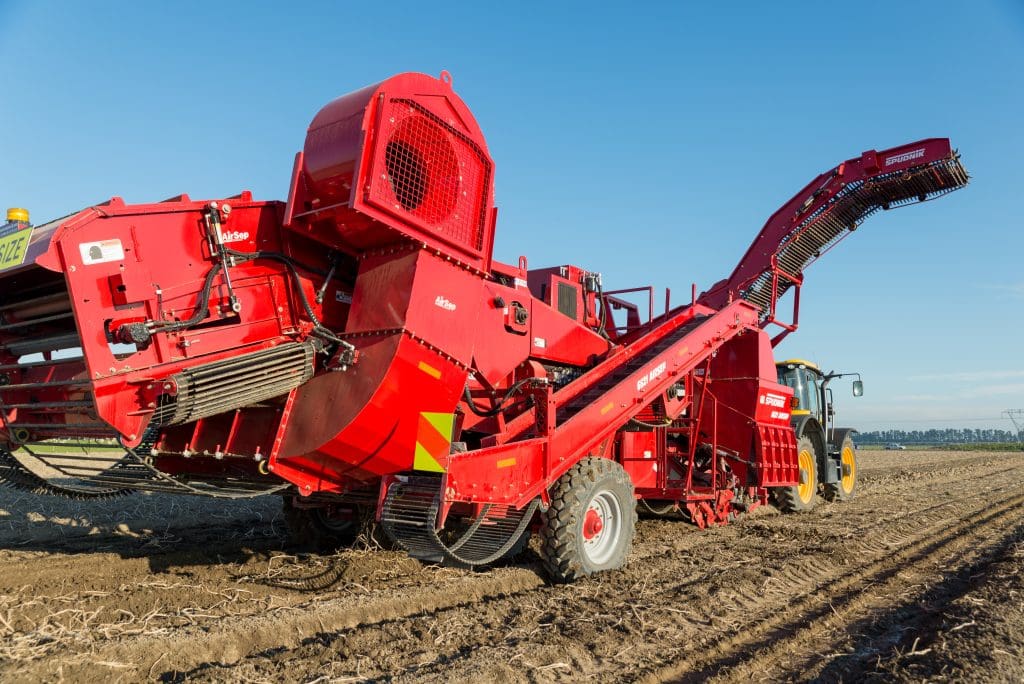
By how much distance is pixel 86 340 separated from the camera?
159 inches

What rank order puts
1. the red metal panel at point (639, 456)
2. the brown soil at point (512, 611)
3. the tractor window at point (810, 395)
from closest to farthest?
the brown soil at point (512, 611) < the red metal panel at point (639, 456) < the tractor window at point (810, 395)

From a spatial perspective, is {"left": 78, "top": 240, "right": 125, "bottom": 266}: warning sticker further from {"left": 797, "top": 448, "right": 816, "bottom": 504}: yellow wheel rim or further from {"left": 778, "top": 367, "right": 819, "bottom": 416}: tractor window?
{"left": 778, "top": 367, "right": 819, "bottom": 416}: tractor window

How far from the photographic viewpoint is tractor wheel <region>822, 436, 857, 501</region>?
40.2ft

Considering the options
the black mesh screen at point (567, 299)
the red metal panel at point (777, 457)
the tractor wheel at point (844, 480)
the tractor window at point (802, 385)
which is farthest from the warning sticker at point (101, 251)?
the tractor wheel at point (844, 480)

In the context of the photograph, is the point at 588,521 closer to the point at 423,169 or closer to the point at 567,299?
the point at 567,299

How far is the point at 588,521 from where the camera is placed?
5996 mm

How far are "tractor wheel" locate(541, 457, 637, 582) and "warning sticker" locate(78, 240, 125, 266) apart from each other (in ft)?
11.6

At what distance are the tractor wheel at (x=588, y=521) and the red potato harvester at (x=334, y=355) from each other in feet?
0.05

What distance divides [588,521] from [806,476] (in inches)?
254

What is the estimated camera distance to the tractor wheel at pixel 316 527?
7.11m

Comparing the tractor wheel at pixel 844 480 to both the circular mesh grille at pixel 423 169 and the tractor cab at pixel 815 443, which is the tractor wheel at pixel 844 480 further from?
the circular mesh grille at pixel 423 169

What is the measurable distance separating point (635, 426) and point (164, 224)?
4.89 metres

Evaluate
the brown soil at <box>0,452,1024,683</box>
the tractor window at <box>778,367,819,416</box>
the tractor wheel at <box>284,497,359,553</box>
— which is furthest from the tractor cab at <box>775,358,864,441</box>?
the tractor wheel at <box>284,497,359,553</box>

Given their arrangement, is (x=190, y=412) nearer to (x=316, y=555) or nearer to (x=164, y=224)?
(x=164, y=224)
